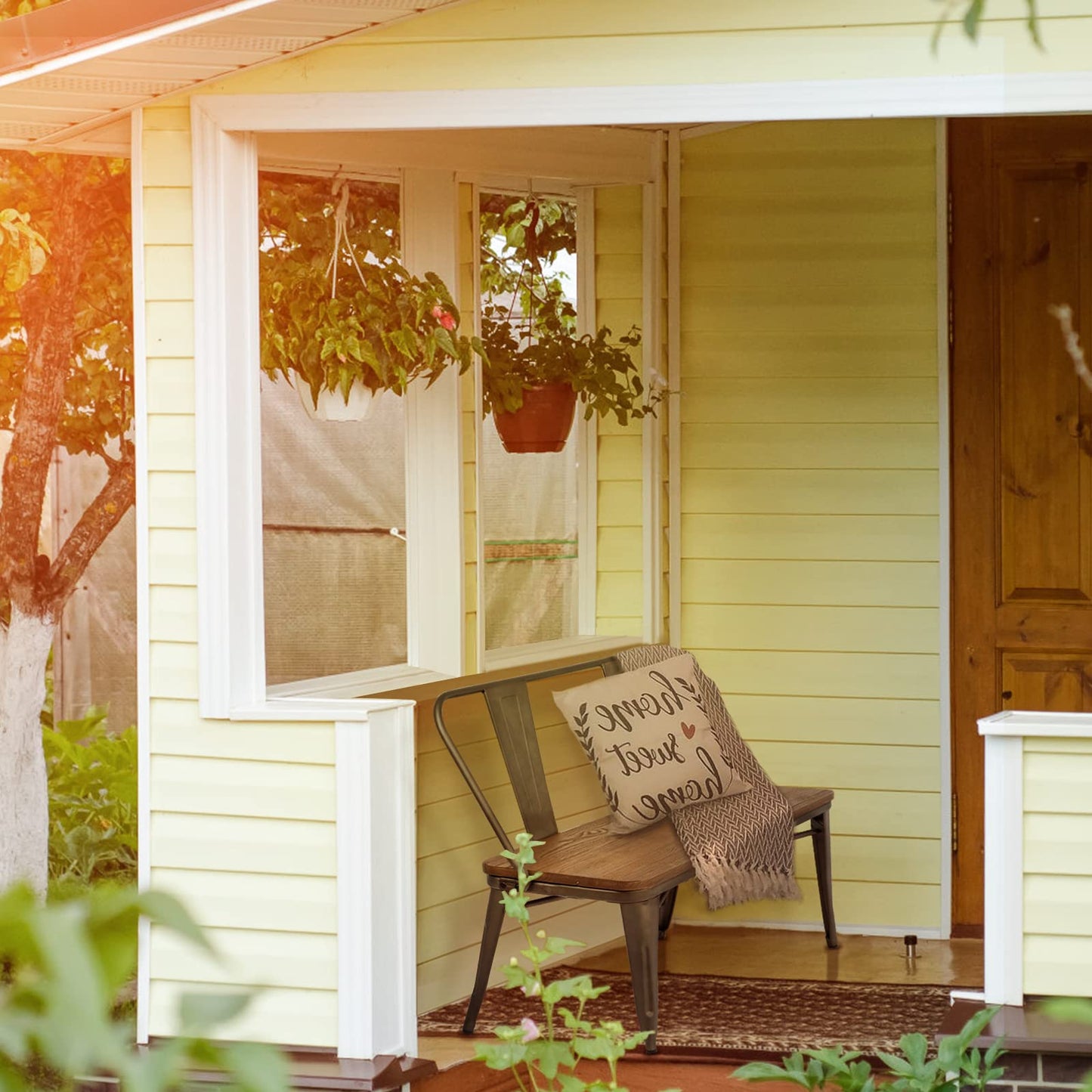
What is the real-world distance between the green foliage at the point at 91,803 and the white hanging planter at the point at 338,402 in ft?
6.66

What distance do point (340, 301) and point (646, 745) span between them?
55.3 inches

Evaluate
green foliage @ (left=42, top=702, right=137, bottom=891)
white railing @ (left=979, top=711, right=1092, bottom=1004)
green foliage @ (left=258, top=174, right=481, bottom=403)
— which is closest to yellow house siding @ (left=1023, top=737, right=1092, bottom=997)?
white railing @ (left=979, top=711, right=1092, bottom=1004)

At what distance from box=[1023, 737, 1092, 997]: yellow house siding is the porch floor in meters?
0.96

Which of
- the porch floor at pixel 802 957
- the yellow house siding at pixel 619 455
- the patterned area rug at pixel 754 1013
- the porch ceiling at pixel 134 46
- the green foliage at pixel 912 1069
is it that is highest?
the porch ceiling at pixel 134 46

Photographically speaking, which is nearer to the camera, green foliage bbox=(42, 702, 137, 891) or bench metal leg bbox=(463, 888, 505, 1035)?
bench metal leg bbox=(463, 888, 505, 1035)

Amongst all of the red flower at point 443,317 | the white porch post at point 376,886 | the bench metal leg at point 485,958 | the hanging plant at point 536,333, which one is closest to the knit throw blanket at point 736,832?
the bench metal leg at point 485,958

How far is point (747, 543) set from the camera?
479 centimetres

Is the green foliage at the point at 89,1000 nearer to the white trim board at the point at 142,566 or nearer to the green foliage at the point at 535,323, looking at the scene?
the white trim board at the point at 142,566

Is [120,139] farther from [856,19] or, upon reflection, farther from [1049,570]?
[1049,570]

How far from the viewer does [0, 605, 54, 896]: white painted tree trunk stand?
15.9 ft

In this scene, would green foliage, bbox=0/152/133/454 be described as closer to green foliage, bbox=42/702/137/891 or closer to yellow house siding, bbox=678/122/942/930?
green foliage, bbox=42/702/137/891

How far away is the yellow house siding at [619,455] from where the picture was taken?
460cm

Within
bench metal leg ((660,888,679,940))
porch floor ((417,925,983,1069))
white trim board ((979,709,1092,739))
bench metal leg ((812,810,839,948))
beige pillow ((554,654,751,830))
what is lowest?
porch floor ((417,925,983,1069))

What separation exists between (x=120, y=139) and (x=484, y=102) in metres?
0.90
